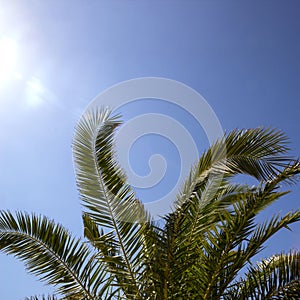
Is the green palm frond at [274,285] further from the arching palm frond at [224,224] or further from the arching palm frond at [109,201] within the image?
the arching palm frond at [109,201]

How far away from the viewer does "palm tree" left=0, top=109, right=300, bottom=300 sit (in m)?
5.77

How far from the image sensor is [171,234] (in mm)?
5762

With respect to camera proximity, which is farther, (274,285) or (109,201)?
(109,201)

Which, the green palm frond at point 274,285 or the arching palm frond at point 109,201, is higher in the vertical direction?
the arching palm frond at point 109,201

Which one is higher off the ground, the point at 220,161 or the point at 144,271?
the point at 220,161

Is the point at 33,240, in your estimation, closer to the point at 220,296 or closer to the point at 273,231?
the point at 220,296

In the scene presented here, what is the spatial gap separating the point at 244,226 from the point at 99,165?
2.50 metres

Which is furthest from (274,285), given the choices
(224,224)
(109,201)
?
(109,201)

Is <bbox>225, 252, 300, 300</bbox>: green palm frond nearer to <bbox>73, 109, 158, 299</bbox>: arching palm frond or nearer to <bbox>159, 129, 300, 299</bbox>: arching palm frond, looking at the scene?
<bbox>159, 129, 300, 299</bbox>: arching palm frond

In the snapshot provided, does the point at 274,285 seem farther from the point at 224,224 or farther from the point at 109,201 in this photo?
the point at 109,201

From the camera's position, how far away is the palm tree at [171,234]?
5.77 m

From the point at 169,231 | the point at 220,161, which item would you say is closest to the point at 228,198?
the point at 220,161

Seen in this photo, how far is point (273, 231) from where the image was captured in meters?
5.81

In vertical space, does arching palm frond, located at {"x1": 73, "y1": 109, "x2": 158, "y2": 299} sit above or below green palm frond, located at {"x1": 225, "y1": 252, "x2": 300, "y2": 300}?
above
